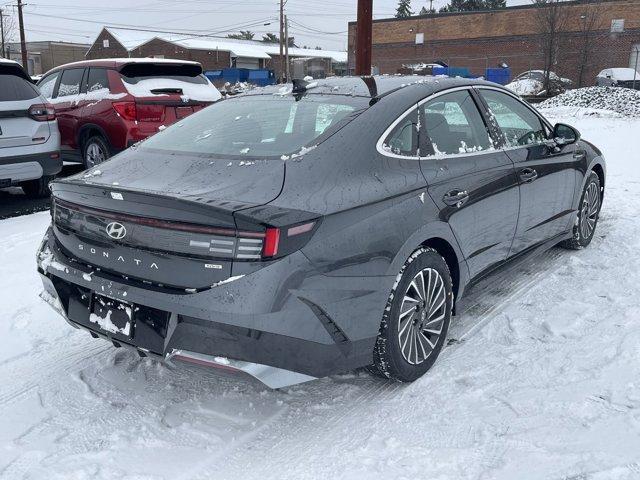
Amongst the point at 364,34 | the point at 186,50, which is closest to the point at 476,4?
the point at 186,50

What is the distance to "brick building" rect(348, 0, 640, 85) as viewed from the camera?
36.9 meters

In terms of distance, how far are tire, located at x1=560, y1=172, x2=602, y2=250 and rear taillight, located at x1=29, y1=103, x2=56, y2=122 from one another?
5527 mm

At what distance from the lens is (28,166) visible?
6695 mm

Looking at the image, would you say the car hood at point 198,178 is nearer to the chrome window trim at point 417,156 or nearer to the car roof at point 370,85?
the chrome window trim at point 417,156

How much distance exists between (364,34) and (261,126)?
21.4 feet

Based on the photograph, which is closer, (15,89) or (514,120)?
(514,120)

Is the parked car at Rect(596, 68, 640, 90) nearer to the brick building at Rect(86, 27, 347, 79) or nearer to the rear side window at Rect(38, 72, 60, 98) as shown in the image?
the rear side window at Rect(38, 72, 60, 98)

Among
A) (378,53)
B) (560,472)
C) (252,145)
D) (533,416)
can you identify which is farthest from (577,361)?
(378,53)

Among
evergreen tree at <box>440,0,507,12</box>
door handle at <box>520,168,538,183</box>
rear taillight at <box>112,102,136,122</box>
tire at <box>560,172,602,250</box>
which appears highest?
evergreen tree at <box>440,0,507,12</box>

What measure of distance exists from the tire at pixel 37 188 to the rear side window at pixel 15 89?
3.88 feet

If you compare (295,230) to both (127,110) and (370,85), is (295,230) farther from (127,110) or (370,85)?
(127,110)

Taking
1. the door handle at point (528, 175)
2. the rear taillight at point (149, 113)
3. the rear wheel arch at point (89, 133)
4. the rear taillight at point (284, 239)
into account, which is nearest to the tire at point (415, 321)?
the rear taillight at point (284, 239)

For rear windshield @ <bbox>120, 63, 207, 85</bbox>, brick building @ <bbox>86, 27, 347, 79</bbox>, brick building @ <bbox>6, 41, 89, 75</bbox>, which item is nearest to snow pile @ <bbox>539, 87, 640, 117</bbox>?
rear windshield @ <bbox>120, 63, 207, 85</bbox>

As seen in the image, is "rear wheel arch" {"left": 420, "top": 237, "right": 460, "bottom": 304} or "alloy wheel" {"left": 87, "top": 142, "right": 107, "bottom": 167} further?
"alloy wheel" {"left": 87, "top": 142, "right": 107, "bottom": 167}
